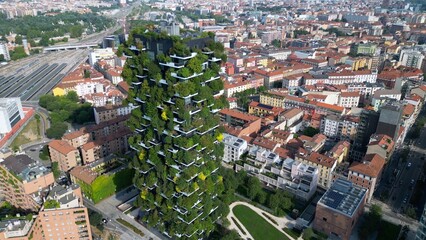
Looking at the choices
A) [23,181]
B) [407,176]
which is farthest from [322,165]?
[23,181]

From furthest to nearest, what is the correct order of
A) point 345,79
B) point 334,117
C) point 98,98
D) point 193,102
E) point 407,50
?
point 407,50, point 345,79, point 98,98, point 334,117, point 193,102

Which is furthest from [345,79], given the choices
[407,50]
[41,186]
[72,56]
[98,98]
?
[72,56]

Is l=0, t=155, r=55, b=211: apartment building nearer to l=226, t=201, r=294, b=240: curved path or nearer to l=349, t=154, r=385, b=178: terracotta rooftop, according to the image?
l=226, t=201, r=294, b=240: curved path

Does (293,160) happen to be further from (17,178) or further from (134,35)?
(17,178)

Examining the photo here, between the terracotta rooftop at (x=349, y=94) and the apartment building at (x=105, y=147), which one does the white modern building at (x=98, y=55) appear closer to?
the apartment building at (x=105, y=147)

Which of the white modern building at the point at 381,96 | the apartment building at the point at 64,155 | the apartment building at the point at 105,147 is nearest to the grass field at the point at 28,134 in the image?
the apartment building at the point at 64,155

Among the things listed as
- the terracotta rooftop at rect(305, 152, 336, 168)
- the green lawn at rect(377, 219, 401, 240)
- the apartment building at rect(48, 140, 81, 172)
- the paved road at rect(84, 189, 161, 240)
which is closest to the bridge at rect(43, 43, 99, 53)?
the apartment building at rect(48, 140, 81, 172)
